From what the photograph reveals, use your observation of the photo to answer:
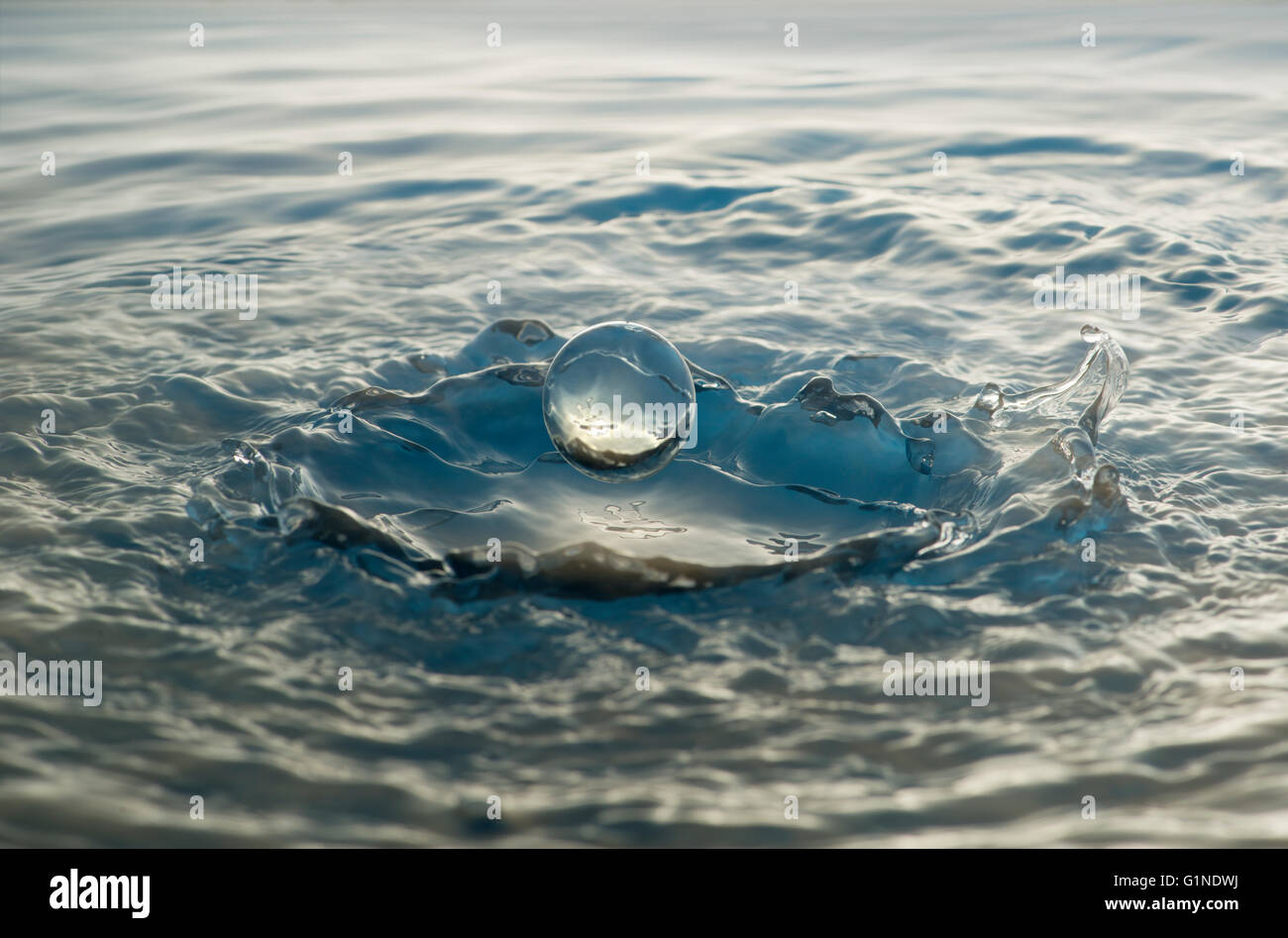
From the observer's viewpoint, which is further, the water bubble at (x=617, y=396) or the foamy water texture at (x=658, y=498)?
the water bubble at (x=617, y=396)

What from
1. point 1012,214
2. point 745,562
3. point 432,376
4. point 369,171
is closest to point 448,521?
point 745,562

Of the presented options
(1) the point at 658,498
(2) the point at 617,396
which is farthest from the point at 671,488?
(2) the point at 617,396

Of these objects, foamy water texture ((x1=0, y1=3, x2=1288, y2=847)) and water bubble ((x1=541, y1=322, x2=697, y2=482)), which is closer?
foamy water texture ((x1=0, y1=3, x2=1288, y2=847))

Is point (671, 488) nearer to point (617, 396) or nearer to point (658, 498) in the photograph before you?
point (658, 498)
